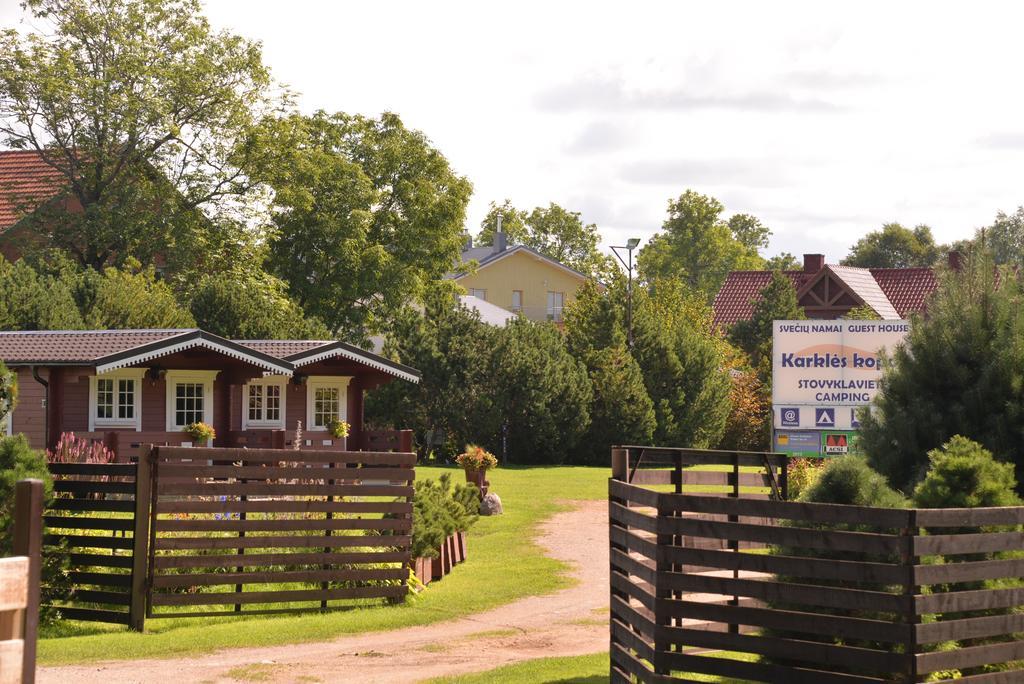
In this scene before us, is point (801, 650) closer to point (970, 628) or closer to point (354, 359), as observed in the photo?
point (970, 628)

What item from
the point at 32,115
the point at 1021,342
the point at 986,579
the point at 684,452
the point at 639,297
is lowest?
the point at 986,579

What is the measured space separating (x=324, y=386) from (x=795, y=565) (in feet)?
93.1

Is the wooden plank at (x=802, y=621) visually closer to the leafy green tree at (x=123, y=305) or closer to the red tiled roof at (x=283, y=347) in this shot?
the red tiled roof at (x=283, y=347)

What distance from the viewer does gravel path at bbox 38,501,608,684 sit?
1051cm

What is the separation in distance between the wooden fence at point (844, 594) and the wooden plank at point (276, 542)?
5621 millimetres

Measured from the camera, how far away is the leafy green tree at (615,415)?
150 feet

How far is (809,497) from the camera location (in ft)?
31.6

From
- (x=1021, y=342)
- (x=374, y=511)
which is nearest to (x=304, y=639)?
(x=374, y=511)

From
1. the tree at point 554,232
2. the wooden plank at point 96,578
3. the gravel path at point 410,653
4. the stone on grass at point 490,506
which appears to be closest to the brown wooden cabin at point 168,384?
the stone on grass at point 490,506

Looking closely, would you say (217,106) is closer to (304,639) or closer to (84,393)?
(84,393)

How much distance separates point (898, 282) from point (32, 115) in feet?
160

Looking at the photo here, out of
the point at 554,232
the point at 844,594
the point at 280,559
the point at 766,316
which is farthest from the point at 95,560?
the point at 554,232

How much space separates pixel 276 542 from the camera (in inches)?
543

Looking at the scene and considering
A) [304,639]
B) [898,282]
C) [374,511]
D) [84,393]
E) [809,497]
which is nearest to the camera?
[809,497]
